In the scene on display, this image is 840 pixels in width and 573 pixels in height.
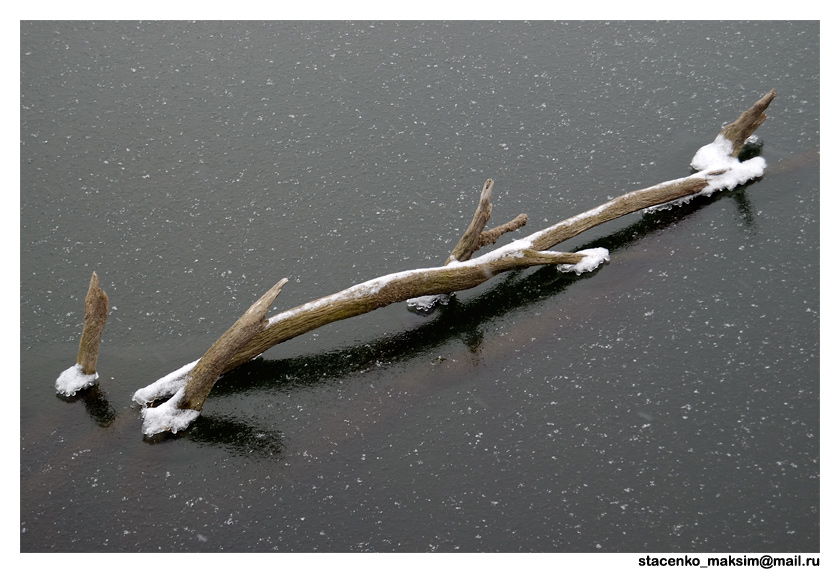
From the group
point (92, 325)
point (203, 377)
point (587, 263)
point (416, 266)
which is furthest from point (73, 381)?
point (587, 263)

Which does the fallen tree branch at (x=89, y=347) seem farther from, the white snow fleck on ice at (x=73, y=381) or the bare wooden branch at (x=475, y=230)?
the bare wooden branch at (x=475, y=230)

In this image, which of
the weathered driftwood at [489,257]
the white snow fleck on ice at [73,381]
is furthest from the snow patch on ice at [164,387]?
the white snow fleck on ice at [73,381]

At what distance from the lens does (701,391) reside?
388cm

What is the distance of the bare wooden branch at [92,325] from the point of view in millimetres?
3803

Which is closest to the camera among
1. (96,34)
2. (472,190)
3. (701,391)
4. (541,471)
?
(541,471)

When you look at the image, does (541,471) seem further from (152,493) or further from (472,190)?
(472,190)

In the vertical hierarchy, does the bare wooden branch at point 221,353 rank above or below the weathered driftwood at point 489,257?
below

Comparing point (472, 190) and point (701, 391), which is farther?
point (472, 190)

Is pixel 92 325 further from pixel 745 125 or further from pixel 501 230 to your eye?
pixel 745 125

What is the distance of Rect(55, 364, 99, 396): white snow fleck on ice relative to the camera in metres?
4.02

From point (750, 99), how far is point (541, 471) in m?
3.02

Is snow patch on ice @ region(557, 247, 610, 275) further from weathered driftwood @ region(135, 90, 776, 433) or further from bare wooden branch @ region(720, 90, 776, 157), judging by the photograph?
bare wooden branch @ region(720, 90, 776, 157)

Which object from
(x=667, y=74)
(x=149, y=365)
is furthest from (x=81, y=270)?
(x=667, y=74)

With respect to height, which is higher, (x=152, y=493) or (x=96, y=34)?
(x=96, y=34)
